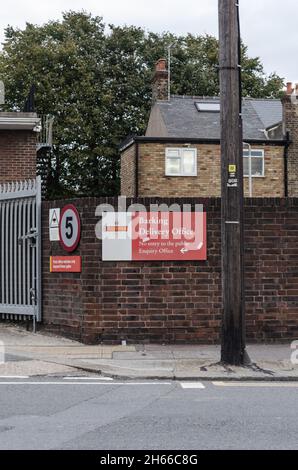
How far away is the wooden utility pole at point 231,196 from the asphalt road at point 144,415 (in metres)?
1.07

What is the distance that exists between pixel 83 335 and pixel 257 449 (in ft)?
22.7

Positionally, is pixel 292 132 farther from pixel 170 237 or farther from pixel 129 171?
pixel 170 237

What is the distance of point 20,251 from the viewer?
46.0 ft

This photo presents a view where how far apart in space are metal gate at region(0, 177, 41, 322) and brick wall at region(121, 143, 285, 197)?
549 inches

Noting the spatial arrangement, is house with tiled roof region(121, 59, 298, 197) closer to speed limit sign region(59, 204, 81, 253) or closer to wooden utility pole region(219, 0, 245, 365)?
speed limit sign region(59, 204, 81, 253)

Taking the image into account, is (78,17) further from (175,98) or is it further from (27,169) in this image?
(27,169)

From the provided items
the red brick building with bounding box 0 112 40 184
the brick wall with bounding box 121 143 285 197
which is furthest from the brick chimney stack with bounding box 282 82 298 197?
the red brick building with bounding box 0 112 40 184

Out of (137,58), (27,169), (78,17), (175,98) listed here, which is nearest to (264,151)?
(175,98)

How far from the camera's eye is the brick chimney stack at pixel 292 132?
29.1 meters

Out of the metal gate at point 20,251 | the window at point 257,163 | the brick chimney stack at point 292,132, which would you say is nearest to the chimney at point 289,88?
the brick chimney stack at point 292,132

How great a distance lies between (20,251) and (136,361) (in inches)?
166

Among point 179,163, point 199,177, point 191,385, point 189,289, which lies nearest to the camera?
point 191,385

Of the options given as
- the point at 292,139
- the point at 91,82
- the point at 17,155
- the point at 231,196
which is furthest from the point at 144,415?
the point at 91,82

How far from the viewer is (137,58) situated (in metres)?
45.7
